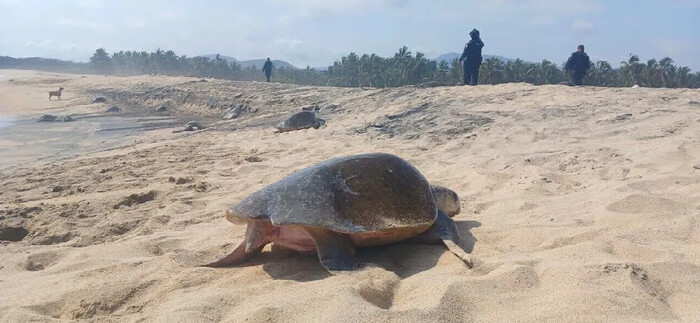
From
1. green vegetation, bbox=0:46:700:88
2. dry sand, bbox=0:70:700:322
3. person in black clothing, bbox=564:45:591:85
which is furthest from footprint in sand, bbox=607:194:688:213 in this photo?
green vegetation, bbox=0:46:700:88

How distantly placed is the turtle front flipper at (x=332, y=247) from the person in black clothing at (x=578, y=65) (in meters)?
11.9

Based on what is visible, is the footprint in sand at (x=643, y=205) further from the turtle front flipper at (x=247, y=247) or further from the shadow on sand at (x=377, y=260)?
the turtle front flipper at (x=247, y=247)

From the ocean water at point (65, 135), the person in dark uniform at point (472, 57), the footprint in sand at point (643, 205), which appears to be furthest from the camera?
the person in dark uniform at point (472, 57)

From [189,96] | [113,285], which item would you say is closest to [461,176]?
[113,285]

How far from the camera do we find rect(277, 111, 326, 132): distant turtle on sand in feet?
34.2

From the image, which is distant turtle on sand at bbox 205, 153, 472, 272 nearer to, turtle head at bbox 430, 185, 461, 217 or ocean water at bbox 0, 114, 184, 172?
turtle head at bbox 430, 185, 461, 217

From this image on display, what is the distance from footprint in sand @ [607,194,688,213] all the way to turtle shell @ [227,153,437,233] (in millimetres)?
1322

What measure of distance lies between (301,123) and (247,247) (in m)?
7.36

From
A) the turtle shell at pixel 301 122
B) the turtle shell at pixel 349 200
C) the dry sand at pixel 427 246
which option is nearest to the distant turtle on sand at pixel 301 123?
the turtle shell at pixel 301 122

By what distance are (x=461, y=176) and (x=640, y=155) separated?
68.4 inches

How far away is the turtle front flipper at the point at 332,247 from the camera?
9.70 feet

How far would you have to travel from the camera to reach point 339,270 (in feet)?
9.29

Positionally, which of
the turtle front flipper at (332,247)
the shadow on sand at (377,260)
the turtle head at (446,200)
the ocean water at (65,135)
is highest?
the turtle head at (446,200)

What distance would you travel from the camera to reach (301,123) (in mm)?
10477
